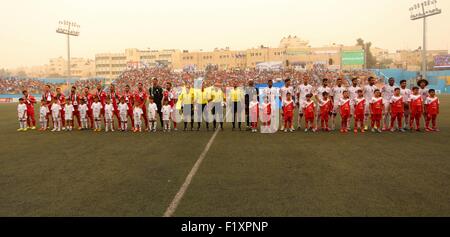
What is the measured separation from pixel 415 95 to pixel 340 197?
9.53 meters

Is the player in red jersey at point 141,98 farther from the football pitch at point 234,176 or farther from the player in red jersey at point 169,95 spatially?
the football pitch at point 234,176

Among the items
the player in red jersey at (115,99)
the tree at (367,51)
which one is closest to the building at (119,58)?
the tree at (367,51)

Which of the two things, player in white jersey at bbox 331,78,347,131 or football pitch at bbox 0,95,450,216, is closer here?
football pitch at bbox 0,95,450,216

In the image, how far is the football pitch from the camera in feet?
16.7

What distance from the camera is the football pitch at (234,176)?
5.10 m

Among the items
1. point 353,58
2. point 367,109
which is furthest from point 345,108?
point 353,58

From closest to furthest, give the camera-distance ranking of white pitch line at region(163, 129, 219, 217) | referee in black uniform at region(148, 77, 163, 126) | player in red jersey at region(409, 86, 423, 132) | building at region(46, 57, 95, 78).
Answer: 1. white pitch line at region(163, 129, 219, 217)
2. player in red jersey at region(409, 86, 423, 132)
3. referee in black uniform at region(148, 77, 163, 126)
4. building at region(46, 57, 95, 78)

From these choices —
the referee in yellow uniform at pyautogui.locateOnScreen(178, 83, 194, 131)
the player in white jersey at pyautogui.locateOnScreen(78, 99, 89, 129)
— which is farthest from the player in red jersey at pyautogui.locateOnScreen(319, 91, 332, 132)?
the player in white jersey at pyautogui.locateOnScreen(78, 99, 89, 129)

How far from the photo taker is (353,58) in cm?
7256

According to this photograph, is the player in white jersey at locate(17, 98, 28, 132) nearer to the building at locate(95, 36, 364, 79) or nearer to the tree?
the building at locate(95, 36, 364, 79)

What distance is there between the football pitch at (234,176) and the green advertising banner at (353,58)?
64.3m

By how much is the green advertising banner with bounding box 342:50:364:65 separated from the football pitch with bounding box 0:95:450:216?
211 feet

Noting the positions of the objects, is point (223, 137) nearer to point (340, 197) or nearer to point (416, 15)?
point (340, 197)
